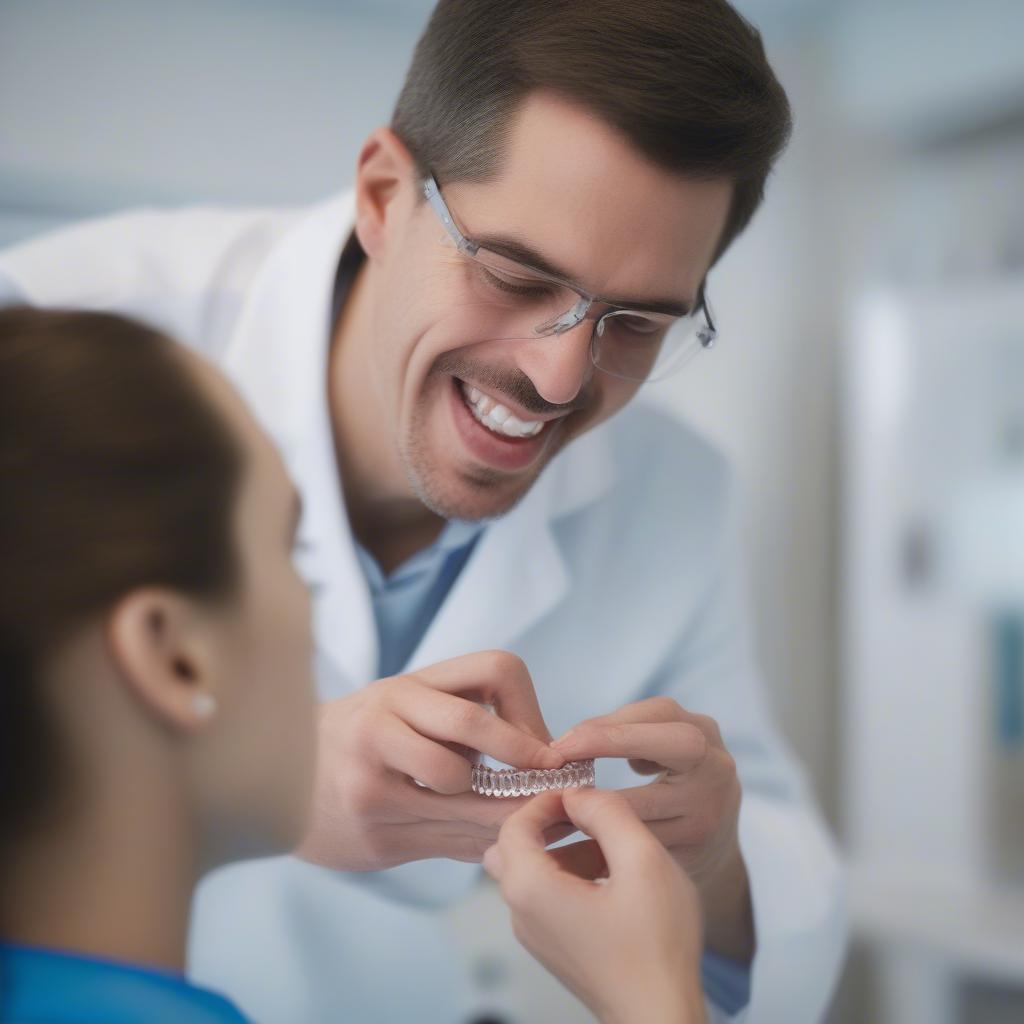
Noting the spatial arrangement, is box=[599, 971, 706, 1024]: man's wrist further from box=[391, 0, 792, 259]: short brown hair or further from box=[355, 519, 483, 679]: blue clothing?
box=[391, 0, 792, 259]: short brown hair

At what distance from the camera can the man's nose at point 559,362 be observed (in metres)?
0.50

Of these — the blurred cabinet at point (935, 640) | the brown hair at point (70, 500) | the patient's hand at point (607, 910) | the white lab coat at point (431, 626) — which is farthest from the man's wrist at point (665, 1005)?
the blurred cabinet at point (935, 640)

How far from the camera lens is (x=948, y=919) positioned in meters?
0.94

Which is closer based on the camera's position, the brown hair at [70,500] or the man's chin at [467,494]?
the brown hair at [70,500]

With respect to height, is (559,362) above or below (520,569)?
above

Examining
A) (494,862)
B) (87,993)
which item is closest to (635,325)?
(494,862)

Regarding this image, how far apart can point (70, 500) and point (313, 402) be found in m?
0.22

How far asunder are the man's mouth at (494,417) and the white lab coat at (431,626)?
6 cm

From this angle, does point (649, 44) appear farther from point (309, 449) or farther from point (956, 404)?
point (956, 404)

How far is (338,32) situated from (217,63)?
8 centimetres

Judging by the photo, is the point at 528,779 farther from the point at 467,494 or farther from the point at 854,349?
the point at 854,349

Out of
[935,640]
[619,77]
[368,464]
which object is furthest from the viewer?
[935,640]

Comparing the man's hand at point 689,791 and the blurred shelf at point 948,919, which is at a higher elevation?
the man's hand at point 689,791

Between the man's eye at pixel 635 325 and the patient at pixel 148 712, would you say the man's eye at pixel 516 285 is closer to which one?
the man's eye at pixel 635 325
